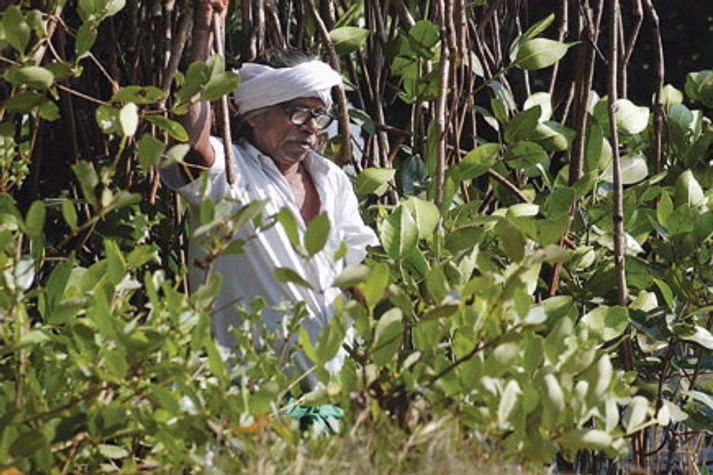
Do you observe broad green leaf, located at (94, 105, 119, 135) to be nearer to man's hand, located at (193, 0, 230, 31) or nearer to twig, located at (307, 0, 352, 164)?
man's hand, located at (193, 0, 230, 31)

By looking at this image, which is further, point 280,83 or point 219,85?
point 280,83

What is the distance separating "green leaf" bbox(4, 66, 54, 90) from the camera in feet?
5.63

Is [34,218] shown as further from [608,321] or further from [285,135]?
[608,321]

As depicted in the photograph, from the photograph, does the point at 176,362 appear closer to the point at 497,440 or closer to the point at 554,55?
the point at 497,440

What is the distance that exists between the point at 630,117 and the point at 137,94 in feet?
4.06

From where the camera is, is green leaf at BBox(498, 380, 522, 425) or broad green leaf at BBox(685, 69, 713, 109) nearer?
green leaf at BBox(498, 380, 522, 425)

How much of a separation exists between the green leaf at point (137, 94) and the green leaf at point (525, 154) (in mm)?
944

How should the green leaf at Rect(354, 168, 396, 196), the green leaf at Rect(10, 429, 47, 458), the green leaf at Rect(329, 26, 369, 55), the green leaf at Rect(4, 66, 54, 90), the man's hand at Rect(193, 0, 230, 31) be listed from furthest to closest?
the green leaf at Rect(329, 26, 369, 55) → the green leaf at Rect(354, 168, 396, 196) → the man's hand at Rect(193, 0, 230, 31) → the green leaf at Rect(4, 66, 54, 90) → the green leaf at Rect(10, 429, 47, 458)

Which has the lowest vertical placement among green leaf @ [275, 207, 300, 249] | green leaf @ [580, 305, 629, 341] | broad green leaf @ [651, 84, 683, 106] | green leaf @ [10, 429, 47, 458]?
green leaf @ [580, 305, 629, 341]

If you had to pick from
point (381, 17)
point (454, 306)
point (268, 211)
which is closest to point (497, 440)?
point (454, 306)

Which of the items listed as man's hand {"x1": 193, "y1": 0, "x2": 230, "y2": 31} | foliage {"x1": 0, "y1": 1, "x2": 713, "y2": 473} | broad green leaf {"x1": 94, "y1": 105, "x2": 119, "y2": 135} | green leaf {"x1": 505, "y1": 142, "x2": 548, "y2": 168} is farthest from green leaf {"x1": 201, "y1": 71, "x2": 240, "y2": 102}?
green leaf {"x1": 505, "y1": 142, "x2": 548, "y2": 168}

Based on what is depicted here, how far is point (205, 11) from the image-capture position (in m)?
2.07

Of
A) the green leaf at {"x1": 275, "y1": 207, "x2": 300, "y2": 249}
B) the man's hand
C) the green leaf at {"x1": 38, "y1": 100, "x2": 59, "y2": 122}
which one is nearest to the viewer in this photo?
the green leaf at {"x1": 275, "y1": 207, "x2": 300, "y2": 249}

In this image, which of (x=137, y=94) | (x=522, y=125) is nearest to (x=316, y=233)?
(x=137, y=94)
